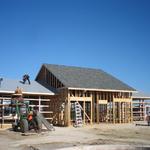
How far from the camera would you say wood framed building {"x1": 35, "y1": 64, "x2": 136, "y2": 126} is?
27.2 metres

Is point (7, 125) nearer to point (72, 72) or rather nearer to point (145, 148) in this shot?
point (72, 72)

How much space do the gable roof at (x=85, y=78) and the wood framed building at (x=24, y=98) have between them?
6.41ft

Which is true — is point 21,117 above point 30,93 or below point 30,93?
below

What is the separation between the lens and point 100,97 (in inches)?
1151

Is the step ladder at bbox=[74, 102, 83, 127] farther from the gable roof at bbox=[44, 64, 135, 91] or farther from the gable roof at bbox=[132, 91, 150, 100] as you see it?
the gable roof at bbox=[132, 91, 150, 100]

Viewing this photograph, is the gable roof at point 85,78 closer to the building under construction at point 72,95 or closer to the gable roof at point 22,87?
the building under construction at point 72,95

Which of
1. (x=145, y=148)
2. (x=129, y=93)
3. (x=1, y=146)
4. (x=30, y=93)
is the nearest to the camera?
(x=145, y=148)

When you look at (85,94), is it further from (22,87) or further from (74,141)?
(74,141)

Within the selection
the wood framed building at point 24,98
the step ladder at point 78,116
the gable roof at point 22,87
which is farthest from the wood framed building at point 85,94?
the gable roof at point 22,87

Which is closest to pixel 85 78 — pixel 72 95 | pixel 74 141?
pixel 72 95

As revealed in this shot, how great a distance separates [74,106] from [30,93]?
3808mm

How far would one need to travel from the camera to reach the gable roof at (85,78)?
28145mm

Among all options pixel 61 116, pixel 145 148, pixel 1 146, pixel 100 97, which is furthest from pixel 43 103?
pixel 145 148

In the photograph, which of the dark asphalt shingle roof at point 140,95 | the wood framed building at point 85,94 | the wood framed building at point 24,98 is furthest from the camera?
the dark asphalt shingle roof at point 140,95
